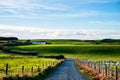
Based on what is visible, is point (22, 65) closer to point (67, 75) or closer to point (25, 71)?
point (67, 75)

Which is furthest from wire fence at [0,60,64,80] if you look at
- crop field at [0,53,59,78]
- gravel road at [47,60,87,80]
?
gravel road at [47,60,87,80]

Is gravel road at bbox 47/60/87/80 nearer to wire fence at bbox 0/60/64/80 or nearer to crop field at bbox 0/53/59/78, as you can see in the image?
wire fence at bbox 0/60/64/80

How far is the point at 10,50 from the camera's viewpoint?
177500mm

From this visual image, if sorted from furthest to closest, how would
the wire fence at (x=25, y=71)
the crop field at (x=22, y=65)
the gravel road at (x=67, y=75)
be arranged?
the crop field at (x=22, y=65) → the gravel road at (x=67, y=75) → the wire fence at (x=25, y=71)

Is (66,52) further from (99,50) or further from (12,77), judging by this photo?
(12,77)

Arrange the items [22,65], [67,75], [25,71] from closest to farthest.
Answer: [25,71] < [67,75] < [22,65]

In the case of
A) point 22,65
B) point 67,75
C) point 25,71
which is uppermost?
point 25,71

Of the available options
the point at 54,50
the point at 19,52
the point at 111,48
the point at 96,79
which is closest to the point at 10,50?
the point at 19,52

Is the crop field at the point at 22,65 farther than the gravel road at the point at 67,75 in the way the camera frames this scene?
Yes

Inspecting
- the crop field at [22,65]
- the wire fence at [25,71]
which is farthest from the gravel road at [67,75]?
the crop field at [22,65]

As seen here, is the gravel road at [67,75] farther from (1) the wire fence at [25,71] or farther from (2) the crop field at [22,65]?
(2) the crop field at [22,65]

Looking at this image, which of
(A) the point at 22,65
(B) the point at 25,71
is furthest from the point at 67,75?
(A) the point at 22,65

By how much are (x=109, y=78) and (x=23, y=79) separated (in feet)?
24.4

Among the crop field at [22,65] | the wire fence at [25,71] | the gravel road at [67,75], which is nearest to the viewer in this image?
the wire fence at [25,71]
